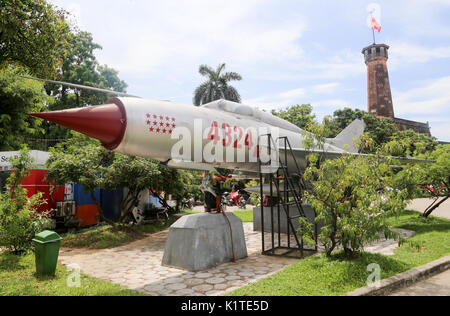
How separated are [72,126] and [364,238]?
595 centimetres

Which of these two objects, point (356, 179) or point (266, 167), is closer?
point (356, 179)

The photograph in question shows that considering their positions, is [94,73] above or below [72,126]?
above

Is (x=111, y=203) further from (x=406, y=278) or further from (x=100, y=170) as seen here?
(x=406, y=278)

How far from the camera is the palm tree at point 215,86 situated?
2553 cm

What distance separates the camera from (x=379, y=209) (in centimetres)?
609

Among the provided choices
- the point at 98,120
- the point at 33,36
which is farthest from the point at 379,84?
the point at 98,120

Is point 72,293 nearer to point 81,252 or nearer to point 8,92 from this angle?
point 81,252

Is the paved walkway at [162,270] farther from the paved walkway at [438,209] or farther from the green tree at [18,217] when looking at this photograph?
the paved walkway at [438,209]

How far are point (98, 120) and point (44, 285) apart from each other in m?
3.38

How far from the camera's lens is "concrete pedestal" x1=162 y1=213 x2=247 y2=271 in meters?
6.56

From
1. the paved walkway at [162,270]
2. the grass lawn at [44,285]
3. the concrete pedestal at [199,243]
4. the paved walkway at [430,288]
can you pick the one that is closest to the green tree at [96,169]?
the paved walkway at [162,270]

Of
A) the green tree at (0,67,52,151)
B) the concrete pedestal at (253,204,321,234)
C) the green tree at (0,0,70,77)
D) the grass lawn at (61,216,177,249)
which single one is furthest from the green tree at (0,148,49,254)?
the green tree at (0,67,52,151)

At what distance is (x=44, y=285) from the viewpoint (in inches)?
219

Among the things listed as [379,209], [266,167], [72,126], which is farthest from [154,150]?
[379,209]
